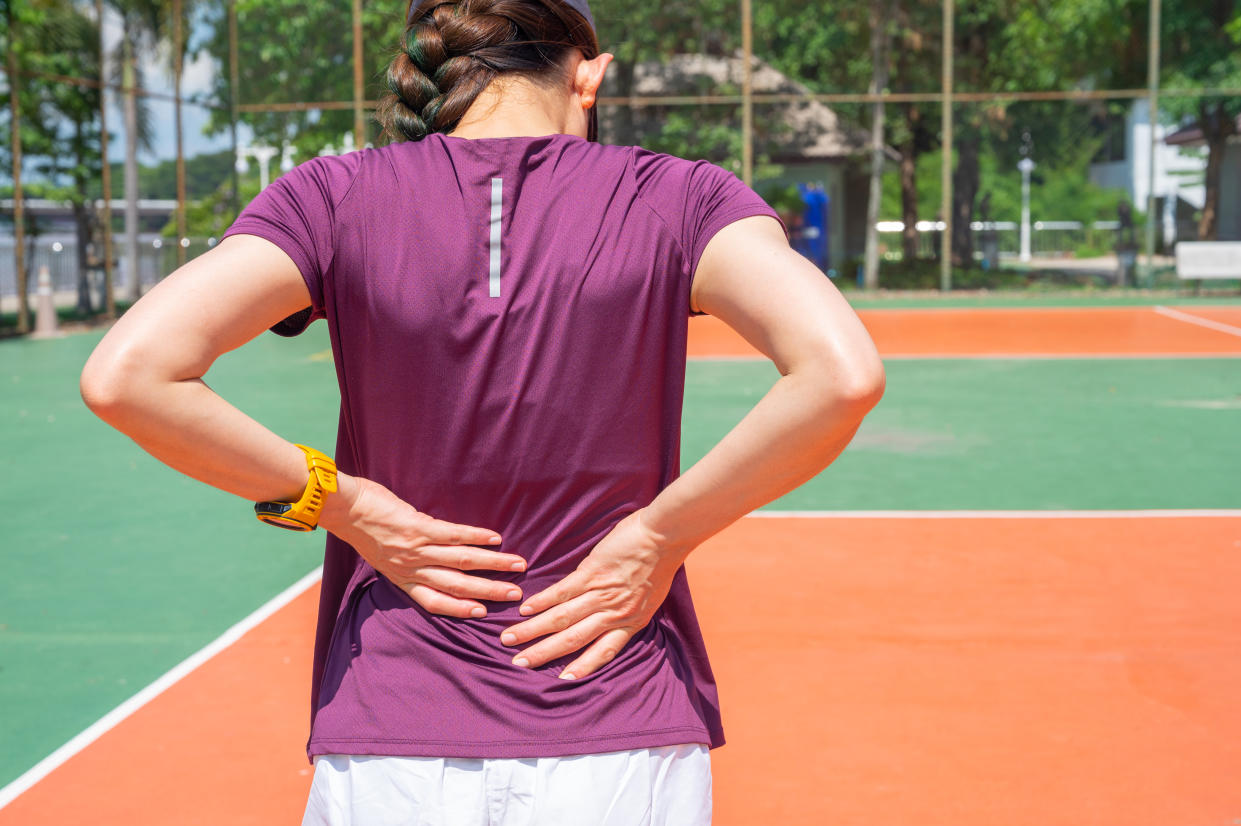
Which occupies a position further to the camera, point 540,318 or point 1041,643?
point 1041,643

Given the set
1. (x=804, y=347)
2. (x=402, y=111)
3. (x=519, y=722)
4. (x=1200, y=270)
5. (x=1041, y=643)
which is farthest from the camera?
(x=1200, y=270)

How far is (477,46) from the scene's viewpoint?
5.55 ft

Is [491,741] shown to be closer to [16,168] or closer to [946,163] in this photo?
[16,168]

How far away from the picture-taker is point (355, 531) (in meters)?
1.65

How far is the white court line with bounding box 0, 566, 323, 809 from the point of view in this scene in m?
4.02

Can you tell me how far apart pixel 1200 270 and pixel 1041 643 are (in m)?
21.7

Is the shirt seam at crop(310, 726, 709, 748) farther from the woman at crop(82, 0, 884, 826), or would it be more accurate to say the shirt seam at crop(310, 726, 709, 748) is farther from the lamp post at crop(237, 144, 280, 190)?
the lamp post at crop(237, 144, 280, 190)

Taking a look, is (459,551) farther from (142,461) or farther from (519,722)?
(142,461)

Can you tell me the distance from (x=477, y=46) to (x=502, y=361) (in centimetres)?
44

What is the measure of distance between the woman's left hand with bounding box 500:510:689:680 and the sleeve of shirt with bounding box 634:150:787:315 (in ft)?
1.07

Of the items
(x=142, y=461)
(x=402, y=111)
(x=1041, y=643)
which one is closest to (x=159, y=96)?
(x=142, y=461)

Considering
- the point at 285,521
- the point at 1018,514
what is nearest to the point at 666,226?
the point at 285,521

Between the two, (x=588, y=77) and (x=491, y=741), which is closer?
(x=491, y=741)

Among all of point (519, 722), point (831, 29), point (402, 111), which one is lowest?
point (519, 722)
